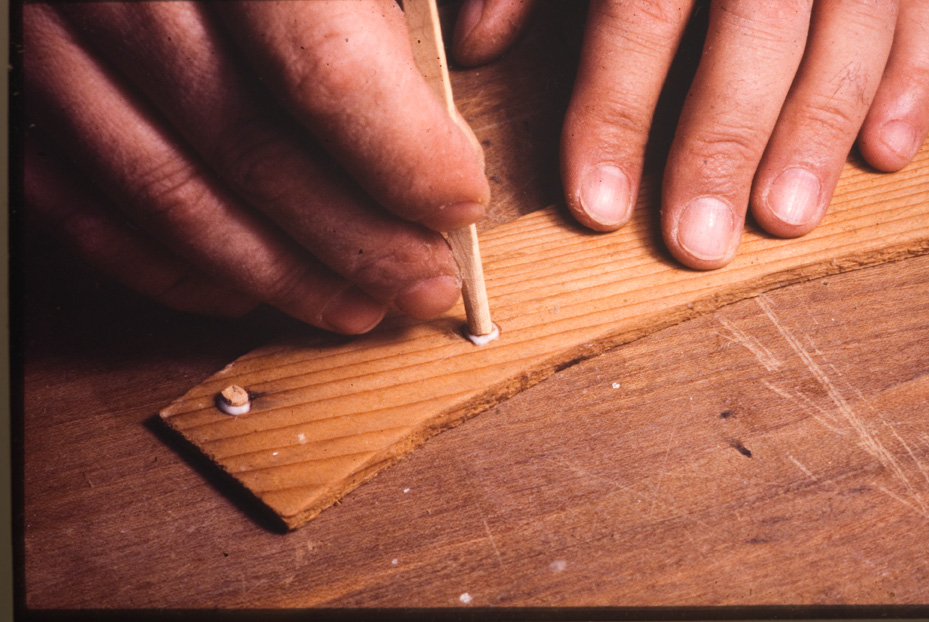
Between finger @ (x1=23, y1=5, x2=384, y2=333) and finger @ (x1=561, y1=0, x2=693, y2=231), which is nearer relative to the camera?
finger @ (x1=23, y1=5, x2=384, y2=333)

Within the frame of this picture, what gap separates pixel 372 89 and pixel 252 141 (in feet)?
0.51

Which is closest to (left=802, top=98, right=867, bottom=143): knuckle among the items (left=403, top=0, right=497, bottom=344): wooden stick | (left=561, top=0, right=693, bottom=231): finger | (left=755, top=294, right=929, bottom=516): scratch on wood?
(left=561, top=0, right=693, bottom=231): finger

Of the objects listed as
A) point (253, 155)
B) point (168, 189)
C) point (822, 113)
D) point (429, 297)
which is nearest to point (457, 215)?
point (429, 297)

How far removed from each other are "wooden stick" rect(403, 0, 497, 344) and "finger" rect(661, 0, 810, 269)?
11.7 inches

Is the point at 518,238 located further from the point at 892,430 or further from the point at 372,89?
the point at 892,430

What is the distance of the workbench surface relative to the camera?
0.67 m

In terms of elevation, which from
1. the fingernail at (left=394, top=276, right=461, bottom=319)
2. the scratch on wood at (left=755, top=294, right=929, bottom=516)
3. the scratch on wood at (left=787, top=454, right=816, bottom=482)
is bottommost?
the scratch on wood at (left=755, top=294, right=929, bottom=516)

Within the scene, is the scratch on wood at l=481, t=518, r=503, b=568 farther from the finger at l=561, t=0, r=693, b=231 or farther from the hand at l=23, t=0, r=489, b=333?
the finger at l=561, t=0, r=693, b=231

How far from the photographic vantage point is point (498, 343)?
90cm

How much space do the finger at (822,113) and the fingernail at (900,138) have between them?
49mm

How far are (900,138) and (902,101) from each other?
9 cm

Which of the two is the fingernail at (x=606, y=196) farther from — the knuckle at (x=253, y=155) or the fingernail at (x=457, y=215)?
the knuckle at (x=253, y=155)

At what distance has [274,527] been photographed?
0.73 metres

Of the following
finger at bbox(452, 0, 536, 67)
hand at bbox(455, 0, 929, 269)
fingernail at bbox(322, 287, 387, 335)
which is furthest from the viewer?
finger at bbox(452, 0, 536, 67)
